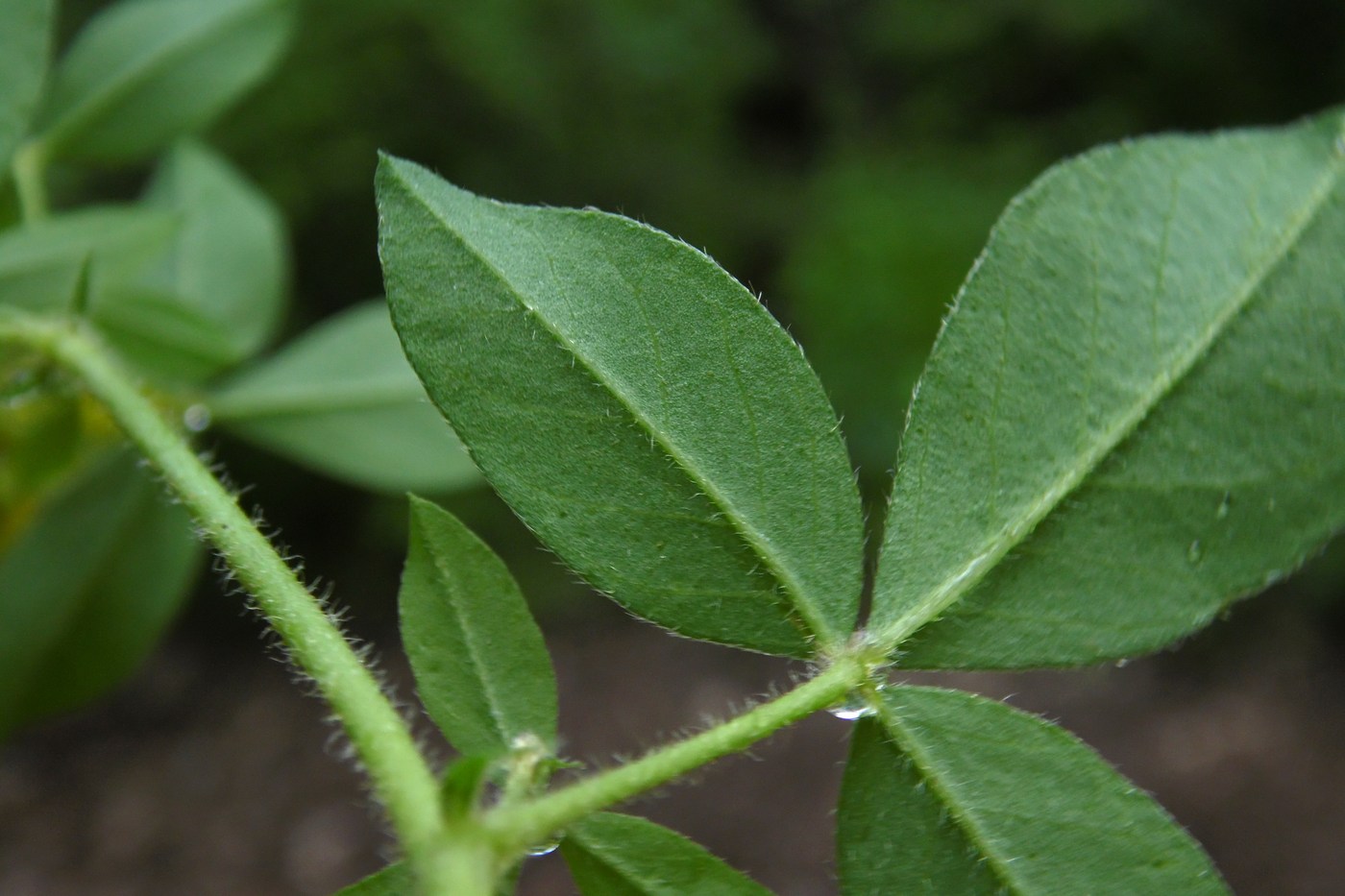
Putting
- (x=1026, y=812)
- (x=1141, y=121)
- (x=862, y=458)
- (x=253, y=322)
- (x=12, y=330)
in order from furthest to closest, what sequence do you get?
(x=1141, y=121), (x=862, y=458), (x=253, y=322), (x=12, y=330), (x=1026, y=812)

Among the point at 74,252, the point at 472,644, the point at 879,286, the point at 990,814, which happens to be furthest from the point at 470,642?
the point at 879,286

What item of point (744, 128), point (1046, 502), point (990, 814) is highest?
A: point (744, 128)

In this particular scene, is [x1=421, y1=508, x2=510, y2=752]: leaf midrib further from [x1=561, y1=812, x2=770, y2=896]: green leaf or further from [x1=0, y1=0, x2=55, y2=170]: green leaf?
[x1=0, y1=0, x2=55, y2=170]: green leaf

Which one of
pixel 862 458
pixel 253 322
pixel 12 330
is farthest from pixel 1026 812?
pixel 862 458

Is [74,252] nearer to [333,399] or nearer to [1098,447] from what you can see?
[333,399]

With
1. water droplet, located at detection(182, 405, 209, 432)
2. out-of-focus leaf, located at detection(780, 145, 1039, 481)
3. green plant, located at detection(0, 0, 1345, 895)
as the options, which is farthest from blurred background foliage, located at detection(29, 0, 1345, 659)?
green plant, located at detection(0, 0, 1345, 895)

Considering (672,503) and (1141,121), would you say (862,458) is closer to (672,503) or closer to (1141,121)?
(1141,121)

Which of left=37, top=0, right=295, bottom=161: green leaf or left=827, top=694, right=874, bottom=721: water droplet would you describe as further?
left=37, top=0, right=295, bottom=161: green leaf
